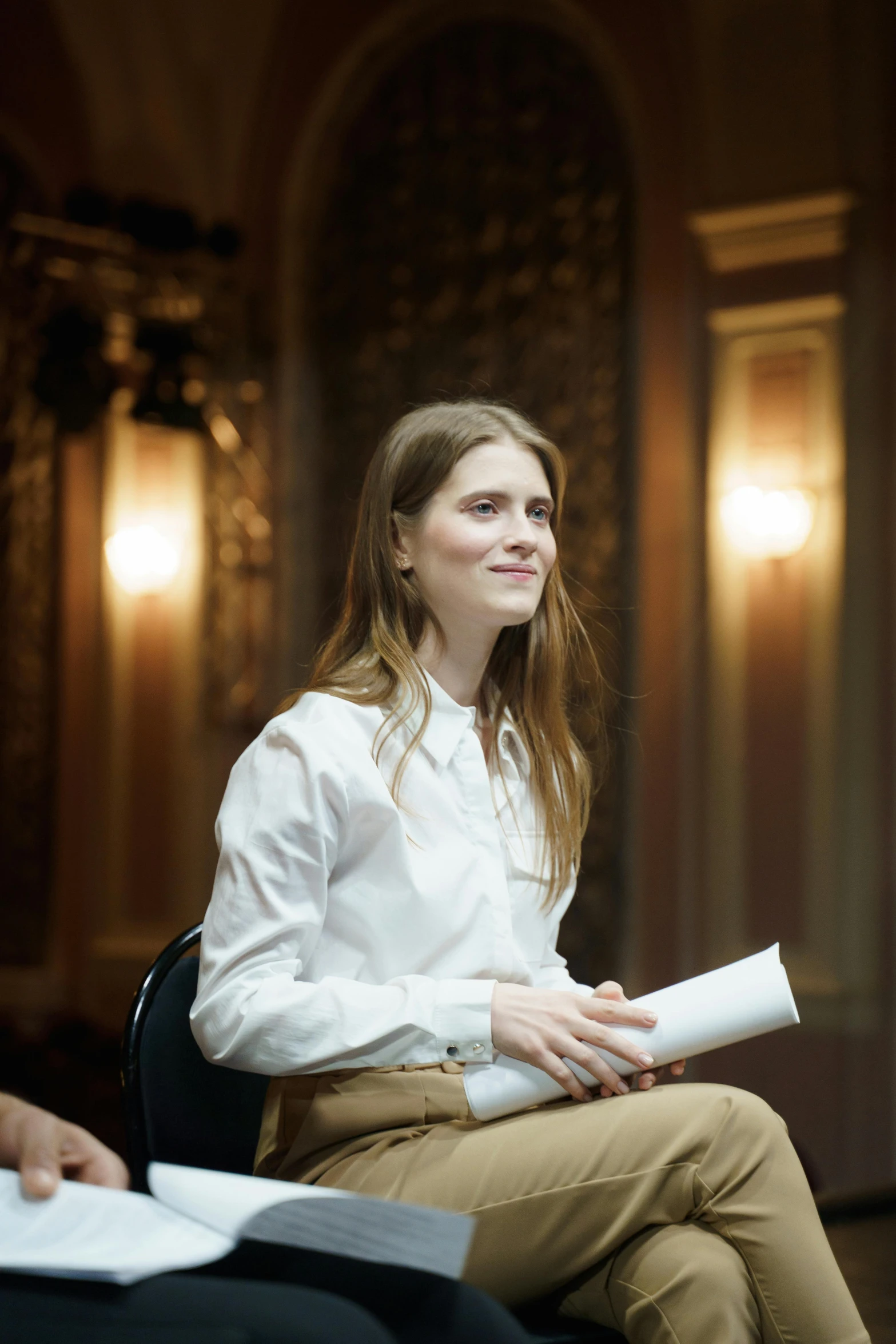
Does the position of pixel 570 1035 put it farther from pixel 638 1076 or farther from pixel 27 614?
pixel 27 614

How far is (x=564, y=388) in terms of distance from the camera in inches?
189

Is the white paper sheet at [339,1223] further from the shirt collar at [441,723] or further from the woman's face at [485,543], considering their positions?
the woman's face at [485,543]

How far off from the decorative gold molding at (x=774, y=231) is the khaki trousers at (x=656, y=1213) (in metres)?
3.51

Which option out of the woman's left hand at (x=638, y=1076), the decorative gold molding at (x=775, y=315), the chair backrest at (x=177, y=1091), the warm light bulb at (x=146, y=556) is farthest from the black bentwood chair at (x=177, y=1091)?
the warm light bulb at (x=146, y=556)

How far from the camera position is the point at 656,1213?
121 cm

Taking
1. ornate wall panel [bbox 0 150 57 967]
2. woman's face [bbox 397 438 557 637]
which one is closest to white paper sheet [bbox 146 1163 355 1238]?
woman's face [bbox 397 438 557 637]

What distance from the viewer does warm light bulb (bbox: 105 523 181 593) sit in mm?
5633

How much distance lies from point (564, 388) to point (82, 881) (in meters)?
2.79

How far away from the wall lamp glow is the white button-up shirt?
9.42 feet

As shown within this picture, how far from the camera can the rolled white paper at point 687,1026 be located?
123 cm

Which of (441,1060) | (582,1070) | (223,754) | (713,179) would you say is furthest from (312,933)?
(223,754)

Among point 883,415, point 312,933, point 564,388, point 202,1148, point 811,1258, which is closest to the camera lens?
point 811,1258

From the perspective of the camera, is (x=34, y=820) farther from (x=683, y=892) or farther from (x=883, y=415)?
(x=883, y=415)

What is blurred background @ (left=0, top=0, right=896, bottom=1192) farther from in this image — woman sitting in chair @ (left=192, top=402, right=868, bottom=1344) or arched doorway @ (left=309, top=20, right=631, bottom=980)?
woman sitting in chair @ (left=192, top=402, right=868, bottom=1344)
